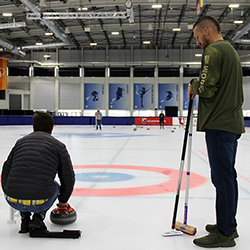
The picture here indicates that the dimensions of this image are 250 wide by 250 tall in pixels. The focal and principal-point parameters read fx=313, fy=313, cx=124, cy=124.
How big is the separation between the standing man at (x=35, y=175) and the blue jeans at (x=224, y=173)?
1.34 m

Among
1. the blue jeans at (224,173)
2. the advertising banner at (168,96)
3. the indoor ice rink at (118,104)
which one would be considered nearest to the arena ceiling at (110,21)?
the indoor ice rink at (118,104)

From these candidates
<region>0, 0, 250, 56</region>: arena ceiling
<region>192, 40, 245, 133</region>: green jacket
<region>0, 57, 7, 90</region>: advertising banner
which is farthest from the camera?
<region>0, 57, 7, 90</region>: advertising banner

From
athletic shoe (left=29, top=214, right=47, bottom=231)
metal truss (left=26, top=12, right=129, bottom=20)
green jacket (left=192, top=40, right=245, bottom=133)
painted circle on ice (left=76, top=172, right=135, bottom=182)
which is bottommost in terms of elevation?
painted circle on ice (left=76, top=172, right=135, bottom=182)

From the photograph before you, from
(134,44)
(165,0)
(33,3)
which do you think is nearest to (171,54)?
(134,44)

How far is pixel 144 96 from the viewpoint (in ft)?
135

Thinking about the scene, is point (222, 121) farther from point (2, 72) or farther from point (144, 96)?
point (144, 96)

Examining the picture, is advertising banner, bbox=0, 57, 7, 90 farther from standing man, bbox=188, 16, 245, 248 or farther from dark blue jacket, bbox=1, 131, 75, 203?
standing man, bbox=188, 16, 245, 248

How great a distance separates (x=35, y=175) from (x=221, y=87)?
5.90ft

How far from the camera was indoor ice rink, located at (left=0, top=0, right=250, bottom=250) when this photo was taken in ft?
10.7

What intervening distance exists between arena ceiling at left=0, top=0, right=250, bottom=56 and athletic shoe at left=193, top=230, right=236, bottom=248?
62.7 ft

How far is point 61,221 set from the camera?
124 inches

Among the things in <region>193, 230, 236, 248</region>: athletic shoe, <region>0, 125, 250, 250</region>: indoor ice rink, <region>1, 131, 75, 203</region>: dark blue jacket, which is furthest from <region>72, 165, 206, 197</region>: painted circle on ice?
<region>193, 230, 236, 248</region>: athletic shoe

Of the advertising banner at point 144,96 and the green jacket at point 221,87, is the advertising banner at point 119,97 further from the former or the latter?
the green jacket at point 221,87

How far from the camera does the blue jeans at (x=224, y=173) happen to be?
8.65ft
